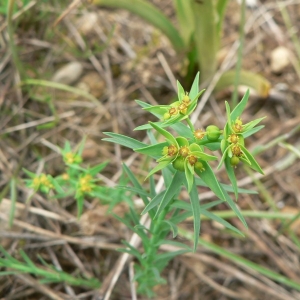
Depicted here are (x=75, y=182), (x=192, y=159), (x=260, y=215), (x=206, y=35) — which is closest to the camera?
(x=192, y=159)

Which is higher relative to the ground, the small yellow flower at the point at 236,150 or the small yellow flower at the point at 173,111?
the small yellow flower at the point at 173,111

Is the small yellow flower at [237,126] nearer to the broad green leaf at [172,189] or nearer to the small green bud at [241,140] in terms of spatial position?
the small green bud at [241,140]

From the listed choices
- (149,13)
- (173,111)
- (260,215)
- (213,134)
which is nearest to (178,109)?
(173,111)

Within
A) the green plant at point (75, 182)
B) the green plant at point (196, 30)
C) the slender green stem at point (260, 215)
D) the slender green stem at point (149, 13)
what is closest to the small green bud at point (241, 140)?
the green plant at point (75, 182)

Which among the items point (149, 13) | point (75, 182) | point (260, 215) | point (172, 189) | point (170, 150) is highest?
point (149, 13)

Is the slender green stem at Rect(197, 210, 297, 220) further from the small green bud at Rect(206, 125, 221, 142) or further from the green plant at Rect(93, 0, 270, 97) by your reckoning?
the small green bud at Rect(206, 125, 221, 142)

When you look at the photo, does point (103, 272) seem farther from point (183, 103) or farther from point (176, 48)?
Answer: point (176, 48)

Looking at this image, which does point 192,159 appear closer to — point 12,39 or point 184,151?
point 184,151

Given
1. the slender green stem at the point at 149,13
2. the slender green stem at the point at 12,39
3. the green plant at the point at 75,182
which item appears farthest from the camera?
the slender green stem at the point at 149,13

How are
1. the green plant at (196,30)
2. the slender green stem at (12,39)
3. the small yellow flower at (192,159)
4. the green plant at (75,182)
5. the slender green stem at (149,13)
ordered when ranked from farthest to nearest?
the slender green stem at (149,13), the green plant at (196,30), the slender green stem at (12,39), the green plant at (75,182), the small yellow flower at (192,159)
